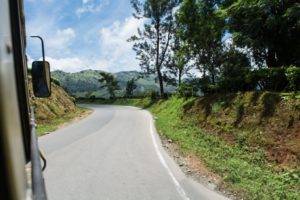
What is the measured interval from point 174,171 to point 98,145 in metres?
6.07

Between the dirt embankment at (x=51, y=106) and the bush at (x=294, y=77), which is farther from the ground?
the bush at (x=294, y=77)

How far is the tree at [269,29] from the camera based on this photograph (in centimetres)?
1880

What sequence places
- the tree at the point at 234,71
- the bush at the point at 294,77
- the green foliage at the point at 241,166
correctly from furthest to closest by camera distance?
1. the tree at the point at 234,71
2. the bush at the point at 294,77
3. the green foliage at the point at 241,166

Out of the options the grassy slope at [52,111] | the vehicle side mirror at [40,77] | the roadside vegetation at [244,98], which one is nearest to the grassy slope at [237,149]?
the roadside vegetation at [244,98]

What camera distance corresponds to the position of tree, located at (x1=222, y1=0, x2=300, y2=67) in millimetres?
18797

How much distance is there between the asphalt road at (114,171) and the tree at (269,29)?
21.4 ft

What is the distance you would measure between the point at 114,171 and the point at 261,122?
688 centimetres

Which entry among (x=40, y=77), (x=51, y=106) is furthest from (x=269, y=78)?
(x=51, y=106)

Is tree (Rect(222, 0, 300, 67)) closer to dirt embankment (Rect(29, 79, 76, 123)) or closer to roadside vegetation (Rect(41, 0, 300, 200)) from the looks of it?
roadside vegetation (Rect(41, 0, 300, 200))

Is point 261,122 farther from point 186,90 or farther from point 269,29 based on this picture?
point 186,90

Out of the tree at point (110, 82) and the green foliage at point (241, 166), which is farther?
the tree at point (110, 82)

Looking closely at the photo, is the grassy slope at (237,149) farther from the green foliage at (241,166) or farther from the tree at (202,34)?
the tree at (202,34)

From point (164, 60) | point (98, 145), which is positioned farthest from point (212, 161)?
point (164, 60)

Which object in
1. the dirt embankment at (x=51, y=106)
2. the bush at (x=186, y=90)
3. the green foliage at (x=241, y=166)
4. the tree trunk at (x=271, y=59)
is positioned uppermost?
the tree trunk at (x=271, y=59)
